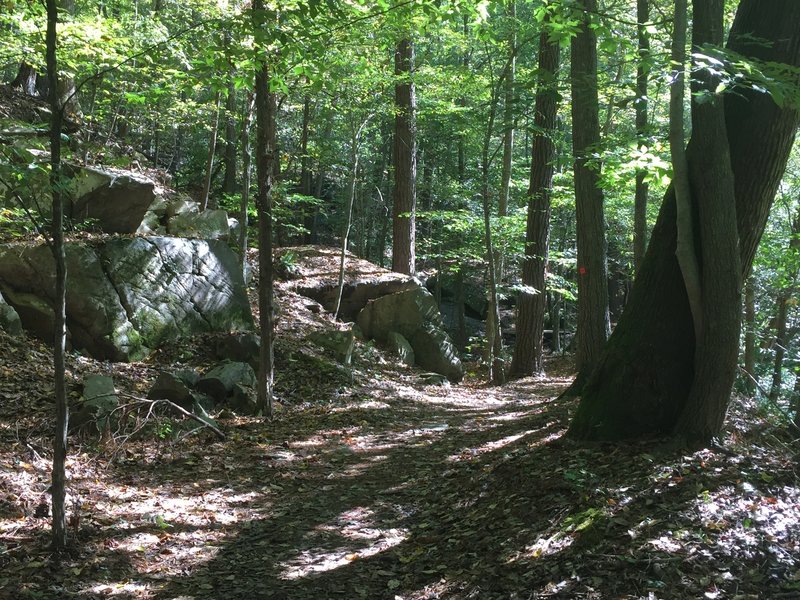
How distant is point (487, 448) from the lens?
21.2 ft

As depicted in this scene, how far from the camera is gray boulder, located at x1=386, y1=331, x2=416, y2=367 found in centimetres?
1378

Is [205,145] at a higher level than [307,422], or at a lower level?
higher

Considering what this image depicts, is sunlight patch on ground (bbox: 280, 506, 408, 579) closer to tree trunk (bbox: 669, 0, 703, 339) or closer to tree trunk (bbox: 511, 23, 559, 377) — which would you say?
tree trunk (bbox: 669, 0, 703, 339)

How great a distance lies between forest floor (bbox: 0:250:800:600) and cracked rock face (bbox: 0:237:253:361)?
153 cm

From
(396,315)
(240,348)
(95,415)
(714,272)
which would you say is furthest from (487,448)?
(396,315)

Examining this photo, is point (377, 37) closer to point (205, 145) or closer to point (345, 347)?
point (345, 347)

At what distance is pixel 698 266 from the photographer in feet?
15.3

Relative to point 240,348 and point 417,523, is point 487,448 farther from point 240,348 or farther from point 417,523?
point 240,348

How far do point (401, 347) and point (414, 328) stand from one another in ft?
2.59

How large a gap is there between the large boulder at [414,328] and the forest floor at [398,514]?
6883 mm

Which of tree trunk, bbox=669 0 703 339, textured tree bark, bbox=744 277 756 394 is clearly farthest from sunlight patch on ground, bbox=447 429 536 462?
textured tree bark, bbox=744 277 756 394

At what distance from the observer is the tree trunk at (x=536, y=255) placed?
13195 millimetres

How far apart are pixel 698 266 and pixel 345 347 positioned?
8127 mm

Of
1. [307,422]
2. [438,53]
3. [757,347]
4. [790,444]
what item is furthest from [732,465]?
[438,53]
